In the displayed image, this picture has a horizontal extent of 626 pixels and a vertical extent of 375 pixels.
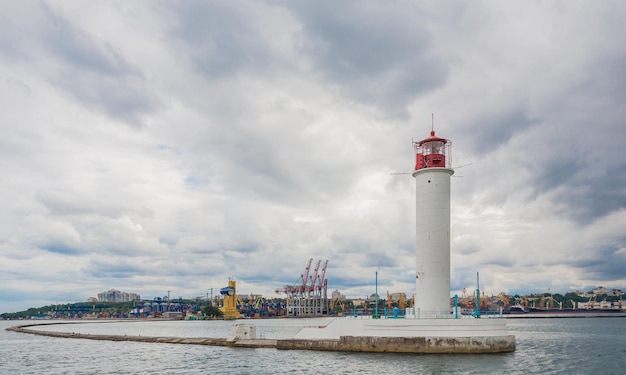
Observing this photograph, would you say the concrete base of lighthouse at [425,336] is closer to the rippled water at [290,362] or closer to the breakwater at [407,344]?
the breakwater at [407,344]

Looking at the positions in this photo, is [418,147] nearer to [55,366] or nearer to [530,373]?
[530,373]

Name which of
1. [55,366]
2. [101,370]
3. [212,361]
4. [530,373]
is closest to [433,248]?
[530,373]

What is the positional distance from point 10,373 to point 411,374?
3075cm

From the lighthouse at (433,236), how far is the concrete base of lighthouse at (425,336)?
1687 millimetres

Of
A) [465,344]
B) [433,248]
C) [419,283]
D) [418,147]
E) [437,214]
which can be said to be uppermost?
[418,147]

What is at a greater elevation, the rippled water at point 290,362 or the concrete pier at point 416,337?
the concrete pier at point 416,337

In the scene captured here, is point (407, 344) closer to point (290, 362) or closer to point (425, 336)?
point (425, 336)

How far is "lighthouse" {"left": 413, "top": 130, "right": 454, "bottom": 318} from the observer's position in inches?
1500

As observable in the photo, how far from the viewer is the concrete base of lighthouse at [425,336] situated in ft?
117

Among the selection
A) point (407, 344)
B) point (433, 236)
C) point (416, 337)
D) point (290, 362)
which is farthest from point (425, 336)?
point (290, 362)

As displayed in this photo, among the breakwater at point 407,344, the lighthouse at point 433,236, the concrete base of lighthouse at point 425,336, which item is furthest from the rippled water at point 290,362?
the lighthouse at point 433,236

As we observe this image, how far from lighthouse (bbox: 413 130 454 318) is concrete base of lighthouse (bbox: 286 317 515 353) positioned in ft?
5.53

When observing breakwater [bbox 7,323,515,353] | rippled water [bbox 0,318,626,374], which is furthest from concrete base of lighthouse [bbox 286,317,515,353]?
rippled water [bbox 0,318,626,374]

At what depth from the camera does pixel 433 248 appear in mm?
38438
